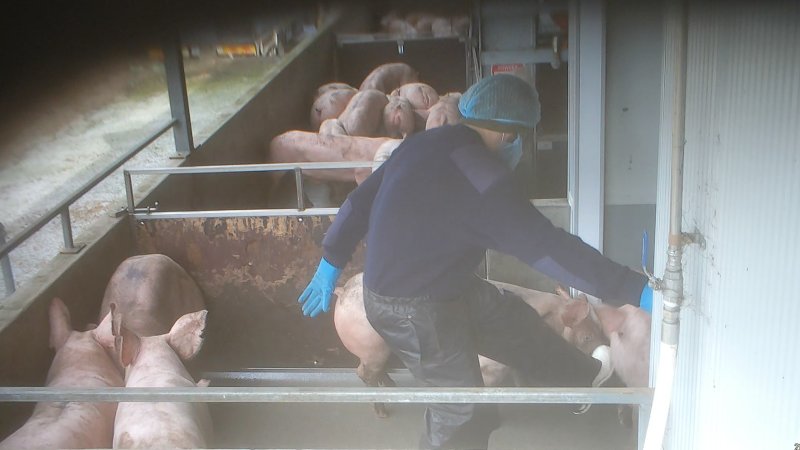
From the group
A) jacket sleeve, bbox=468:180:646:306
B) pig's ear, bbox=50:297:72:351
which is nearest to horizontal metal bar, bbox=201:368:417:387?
pig's ear, bbox=50:297:72:351

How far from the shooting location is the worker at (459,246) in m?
2.32

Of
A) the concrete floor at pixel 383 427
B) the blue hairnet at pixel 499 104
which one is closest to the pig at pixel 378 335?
the concrete floor at pixel 383 427

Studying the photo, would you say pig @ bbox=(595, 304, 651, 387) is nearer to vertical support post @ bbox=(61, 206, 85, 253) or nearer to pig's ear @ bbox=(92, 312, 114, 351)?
pig's ear @ bbox=(92, 312, 114, 351)

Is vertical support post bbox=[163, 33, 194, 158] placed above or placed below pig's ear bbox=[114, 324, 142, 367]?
above

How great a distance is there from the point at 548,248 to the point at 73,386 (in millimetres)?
1989

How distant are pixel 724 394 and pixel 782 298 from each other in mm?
313

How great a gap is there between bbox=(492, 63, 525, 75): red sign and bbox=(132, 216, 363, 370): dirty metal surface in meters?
1.68

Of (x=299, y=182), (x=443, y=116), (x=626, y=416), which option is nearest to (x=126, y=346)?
(x=299, y=182)

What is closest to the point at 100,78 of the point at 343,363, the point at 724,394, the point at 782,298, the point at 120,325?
the point at 782,298

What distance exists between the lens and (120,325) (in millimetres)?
3504

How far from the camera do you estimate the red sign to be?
A: 509cm

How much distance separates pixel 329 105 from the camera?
8.45m

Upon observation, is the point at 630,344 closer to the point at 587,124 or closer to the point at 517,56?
the point at 587,124

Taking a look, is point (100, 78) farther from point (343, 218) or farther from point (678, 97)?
point (343, 218)
